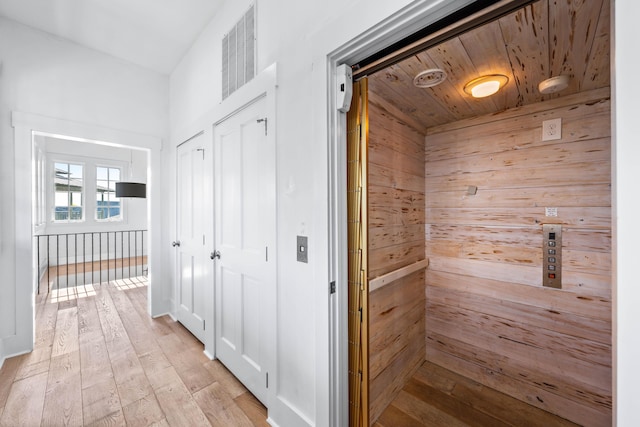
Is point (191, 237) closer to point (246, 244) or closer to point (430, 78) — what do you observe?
point (246, 244)

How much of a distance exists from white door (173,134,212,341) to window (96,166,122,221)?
4.82m

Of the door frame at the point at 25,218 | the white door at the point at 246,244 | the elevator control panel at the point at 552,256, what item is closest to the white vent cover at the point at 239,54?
the white door at the point at 246,244

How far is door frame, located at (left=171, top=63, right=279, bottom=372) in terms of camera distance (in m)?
1.59

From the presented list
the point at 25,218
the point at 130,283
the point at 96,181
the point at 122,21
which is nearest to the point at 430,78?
the point at 122,21

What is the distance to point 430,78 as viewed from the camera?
1.58 metres

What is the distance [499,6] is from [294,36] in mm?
997

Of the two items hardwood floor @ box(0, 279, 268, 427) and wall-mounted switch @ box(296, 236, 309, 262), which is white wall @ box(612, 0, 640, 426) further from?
hardwood floor @ box(0, 279, 268, 427)

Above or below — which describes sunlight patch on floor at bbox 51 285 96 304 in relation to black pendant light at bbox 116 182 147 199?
below

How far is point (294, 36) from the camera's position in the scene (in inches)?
57.7

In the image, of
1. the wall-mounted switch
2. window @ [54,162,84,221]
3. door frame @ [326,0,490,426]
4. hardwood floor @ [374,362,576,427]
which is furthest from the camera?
window @ [54,162,84,221]

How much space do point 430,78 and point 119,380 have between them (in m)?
3.06

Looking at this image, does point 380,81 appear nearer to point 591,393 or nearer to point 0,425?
point 591,393

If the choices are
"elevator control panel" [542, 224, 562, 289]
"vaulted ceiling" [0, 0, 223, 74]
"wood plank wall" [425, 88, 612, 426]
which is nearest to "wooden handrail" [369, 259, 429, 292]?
"wood plank wall" [425, 88, 612, 426]

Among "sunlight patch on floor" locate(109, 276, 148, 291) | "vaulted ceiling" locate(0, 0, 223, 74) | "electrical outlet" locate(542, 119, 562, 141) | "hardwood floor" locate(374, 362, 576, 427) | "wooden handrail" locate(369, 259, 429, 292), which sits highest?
"vaulted ceiling" locate(0, 0, 223, 74)
